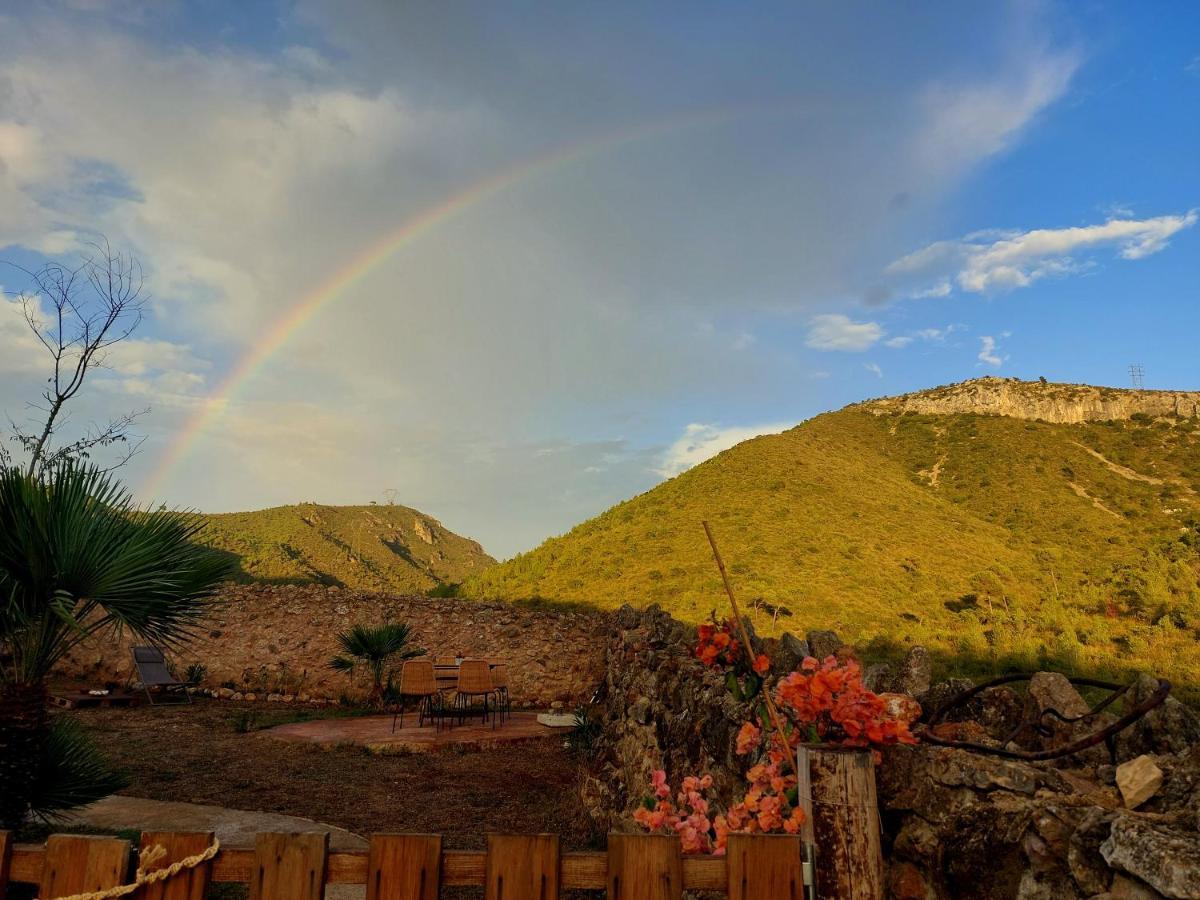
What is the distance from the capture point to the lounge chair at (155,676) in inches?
467

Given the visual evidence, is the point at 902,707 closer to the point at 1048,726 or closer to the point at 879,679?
the point at 1048,726

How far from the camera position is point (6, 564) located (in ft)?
12.0

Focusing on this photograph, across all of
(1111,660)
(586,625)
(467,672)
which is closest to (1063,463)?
(1111,660)

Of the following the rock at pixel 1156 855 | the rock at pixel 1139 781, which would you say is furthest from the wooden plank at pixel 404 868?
the rock at pixel 1139 781

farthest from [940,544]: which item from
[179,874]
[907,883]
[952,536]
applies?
[179,874]

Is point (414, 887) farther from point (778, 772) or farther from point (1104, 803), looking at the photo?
point (1104, 803)

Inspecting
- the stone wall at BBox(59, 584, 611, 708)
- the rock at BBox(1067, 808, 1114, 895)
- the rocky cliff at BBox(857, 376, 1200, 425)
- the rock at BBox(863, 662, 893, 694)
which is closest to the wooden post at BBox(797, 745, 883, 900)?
the rock at BBox(1067, 808, 1114, 895)

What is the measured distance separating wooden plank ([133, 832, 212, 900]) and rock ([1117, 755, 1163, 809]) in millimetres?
2299

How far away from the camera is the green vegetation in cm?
1781

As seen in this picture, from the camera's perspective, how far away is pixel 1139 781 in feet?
5.89

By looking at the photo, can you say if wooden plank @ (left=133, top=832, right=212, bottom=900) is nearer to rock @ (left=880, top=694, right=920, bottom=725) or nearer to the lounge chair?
rock @ (left=880, top=694, right=920, bottom=725)

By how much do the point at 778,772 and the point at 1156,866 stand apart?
1.15 meters

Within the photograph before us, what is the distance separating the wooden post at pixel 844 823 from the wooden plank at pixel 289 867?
4.23ft

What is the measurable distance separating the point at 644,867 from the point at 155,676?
43.8 feet
